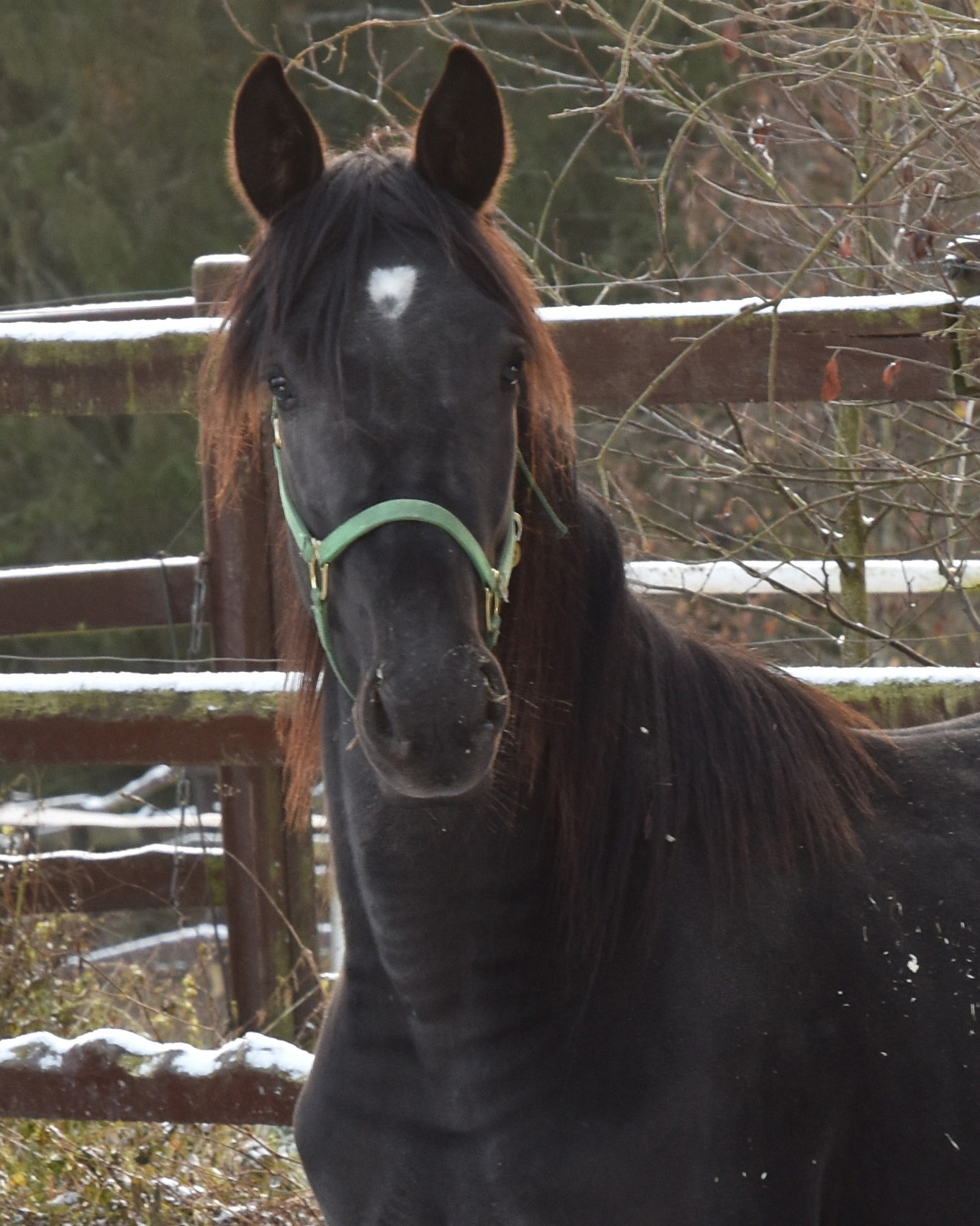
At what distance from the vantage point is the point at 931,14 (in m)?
2.98

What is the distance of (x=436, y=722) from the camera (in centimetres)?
160

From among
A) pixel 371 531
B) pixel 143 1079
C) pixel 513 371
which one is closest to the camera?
pixel 371 531

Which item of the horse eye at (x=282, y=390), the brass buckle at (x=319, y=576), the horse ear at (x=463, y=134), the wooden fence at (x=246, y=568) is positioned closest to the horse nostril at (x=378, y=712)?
the brass buckle at (x=319, y=576)

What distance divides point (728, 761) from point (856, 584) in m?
2.33

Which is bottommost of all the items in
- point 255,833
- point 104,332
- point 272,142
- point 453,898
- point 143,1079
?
point 143,1079

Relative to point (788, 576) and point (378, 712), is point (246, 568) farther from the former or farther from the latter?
point (788, 576)

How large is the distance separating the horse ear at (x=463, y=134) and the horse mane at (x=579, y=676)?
38 mm

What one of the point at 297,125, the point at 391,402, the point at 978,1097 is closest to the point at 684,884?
the point at 978,1097

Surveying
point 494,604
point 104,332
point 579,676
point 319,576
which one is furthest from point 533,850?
point 104,332

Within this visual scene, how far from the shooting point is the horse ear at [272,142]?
1925 millimetres

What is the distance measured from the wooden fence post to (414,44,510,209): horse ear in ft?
4.57

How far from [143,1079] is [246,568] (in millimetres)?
1136

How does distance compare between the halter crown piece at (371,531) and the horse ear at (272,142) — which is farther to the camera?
the horse ear at (272,142)

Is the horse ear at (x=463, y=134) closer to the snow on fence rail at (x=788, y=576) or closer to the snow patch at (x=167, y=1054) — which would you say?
the snow patch at (x=167, y=1054)
